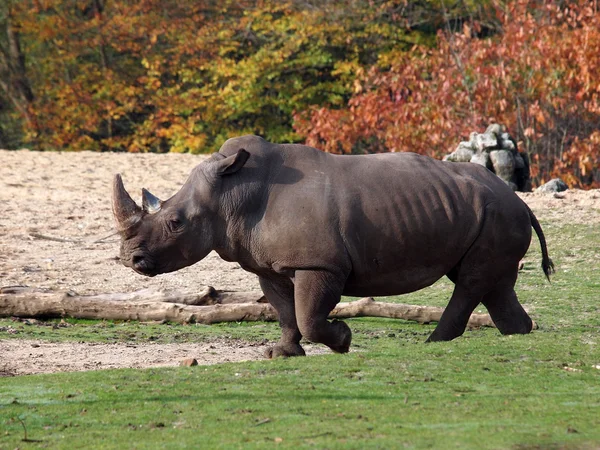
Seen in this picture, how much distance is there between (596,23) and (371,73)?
6.11 meters

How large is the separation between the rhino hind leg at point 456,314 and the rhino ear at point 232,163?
1885 millimetres

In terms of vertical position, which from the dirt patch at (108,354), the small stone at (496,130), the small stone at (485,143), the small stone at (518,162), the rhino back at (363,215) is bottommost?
the small stone at (518,162)

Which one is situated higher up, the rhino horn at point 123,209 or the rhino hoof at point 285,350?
the rhino horn at point 123,209

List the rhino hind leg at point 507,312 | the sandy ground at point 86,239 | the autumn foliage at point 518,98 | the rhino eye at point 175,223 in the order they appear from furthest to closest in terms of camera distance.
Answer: the autumn foliage at point 518,98 < the sandy ground at point 86,239 < the rhino hind leg at point 507,312 < the rhino eye at point 175,223

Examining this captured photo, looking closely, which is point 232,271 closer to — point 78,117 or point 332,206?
point 332,206

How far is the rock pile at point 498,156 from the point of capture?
19594 millimetres

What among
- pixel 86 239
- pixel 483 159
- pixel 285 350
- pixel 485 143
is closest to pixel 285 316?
pixel 285 350

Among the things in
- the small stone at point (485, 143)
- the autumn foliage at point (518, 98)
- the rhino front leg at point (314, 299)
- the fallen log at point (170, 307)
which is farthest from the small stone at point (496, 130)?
the rhino front leg at point (314, 299)

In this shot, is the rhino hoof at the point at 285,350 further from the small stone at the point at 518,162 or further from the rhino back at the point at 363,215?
the small stone at the point at 518,162

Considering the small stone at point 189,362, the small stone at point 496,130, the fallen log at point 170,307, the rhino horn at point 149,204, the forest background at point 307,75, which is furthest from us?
the forest background at point 307,75

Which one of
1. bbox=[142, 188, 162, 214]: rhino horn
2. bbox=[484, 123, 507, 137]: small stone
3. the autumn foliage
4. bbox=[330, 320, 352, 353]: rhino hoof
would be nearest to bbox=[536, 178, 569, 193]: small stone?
bbox=[484, 123, 507, 137]: small stone

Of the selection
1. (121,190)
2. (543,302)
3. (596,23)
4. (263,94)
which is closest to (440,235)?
(121,190)

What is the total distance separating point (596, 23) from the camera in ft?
76.7

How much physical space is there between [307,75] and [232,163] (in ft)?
79.2
